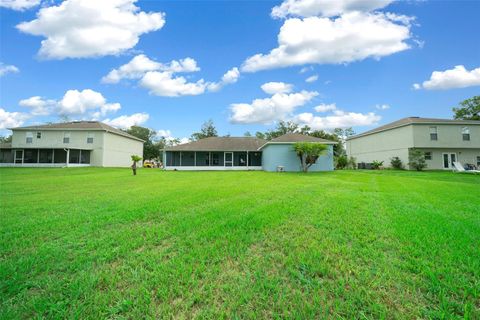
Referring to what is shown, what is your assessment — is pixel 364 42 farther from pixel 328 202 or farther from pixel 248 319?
pixel 248 319

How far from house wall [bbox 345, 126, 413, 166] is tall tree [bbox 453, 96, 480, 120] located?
1761cm

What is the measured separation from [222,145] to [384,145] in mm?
19822

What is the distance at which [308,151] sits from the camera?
18422mm

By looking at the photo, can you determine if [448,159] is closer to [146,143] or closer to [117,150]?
[117,150]

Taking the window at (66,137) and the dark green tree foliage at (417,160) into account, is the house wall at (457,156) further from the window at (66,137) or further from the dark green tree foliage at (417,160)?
the window at (66,137)

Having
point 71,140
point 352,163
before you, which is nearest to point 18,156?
point 71,140

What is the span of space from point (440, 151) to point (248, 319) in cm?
3060

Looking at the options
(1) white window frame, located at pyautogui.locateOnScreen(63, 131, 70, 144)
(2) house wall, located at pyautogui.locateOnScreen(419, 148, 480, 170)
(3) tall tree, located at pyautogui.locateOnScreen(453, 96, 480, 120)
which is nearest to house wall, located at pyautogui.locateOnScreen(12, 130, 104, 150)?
(1) white window frame, located at pyautogui.locateOnScreen(63, 131, 70, 144)

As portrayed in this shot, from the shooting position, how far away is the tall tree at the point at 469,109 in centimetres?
3108

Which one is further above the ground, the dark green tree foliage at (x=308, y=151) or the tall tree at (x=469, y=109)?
the tall tree at (x=469, y=109)

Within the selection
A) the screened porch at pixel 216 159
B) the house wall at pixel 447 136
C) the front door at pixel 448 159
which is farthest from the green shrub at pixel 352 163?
the screened porch at pixel 216 159

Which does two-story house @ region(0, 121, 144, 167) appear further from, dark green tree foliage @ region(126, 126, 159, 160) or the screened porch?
dark green tree foliage @ region(126, 126, 159, 160)

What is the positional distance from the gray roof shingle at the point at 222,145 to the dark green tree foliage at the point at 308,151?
264 inches

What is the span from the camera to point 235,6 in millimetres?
13594
